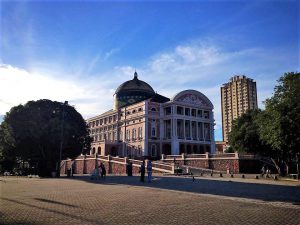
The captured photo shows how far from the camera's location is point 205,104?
243 ft

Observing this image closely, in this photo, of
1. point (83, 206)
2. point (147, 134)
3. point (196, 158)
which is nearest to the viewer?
point (83, 206)

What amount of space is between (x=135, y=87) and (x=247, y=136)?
1719 inches

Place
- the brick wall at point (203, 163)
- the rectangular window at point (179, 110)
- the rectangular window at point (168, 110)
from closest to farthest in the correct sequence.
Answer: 1. the brick wall at point (203, 163)
2. the rectangular window at point (168, 110)
3. the rectangular window at point (179, 110)

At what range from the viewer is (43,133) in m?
41.3

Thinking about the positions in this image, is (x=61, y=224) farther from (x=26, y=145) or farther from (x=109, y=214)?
(x=26, y=145)

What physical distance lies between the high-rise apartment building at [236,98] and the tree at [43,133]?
3991 inches

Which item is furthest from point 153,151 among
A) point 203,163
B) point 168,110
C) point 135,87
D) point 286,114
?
point 286,114

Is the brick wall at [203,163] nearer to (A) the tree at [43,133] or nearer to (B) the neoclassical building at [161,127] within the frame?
(A) the tree at [43,133]

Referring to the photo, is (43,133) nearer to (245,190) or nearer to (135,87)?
(245,190)

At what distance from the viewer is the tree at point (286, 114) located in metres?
26.5

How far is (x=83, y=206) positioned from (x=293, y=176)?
28.5 meters

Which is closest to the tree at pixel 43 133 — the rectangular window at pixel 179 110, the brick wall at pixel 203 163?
the brick wall at pixel 203 163

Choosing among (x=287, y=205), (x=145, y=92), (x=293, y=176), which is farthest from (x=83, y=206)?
(x=145, y=92)

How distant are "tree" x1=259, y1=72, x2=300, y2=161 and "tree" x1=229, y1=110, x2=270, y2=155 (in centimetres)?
1109
